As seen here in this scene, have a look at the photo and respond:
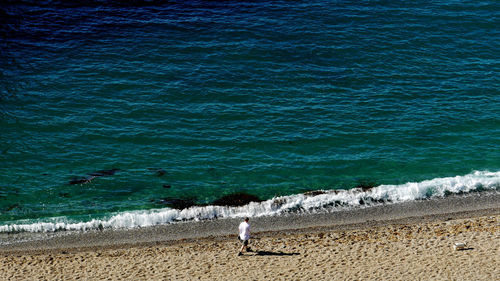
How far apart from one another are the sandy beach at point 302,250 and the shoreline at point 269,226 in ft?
0.18

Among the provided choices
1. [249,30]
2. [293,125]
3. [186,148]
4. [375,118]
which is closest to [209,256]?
[186,148]

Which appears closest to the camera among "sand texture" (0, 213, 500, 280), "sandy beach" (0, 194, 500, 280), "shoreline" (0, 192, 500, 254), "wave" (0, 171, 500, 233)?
"sand texture" (0, 213, 500, 280)

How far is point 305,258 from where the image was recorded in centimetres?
3509

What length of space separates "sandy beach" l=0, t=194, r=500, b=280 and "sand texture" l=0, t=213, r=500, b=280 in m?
0.05

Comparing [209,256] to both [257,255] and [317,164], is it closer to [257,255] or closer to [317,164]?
[257,255]

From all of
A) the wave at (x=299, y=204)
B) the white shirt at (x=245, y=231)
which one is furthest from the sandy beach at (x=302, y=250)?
the white shirt at (x=245, y=231)

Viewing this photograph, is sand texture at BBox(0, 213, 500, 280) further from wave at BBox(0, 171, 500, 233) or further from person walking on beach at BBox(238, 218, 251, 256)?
wave at BBox(0, 171, 500, 233)

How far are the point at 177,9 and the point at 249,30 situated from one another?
775cm

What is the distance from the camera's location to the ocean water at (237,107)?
1661 inches

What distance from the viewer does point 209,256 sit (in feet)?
118

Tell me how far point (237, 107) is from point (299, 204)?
1074cm

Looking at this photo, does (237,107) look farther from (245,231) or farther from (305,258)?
(305,258)

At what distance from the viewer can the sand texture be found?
110 feet

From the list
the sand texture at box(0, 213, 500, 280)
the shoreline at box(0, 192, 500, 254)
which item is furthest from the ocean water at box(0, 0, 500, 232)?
the sand texture at box(0, 213, 500, 280)
